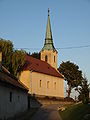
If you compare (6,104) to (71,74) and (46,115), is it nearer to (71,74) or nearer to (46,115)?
(46,115)

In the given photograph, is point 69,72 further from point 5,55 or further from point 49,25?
point 5,55

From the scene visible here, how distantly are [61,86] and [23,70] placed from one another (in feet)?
50.2

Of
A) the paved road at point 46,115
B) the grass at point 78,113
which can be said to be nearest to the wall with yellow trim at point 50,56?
the paved road at point 46,115

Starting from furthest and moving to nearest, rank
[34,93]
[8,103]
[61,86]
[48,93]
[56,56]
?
[56,56], [61,86], [48,93], [34,93], [8,103]

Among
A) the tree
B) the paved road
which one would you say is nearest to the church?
the tree

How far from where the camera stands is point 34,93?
52.2 m

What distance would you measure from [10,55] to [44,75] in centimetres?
1815

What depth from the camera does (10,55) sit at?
40.2m

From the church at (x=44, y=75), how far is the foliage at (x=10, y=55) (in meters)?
9.79

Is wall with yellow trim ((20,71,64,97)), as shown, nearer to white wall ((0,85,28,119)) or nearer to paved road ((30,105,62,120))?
paved road ((30,105,62,120))

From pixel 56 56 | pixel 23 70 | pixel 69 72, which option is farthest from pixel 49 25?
pixel 23 70

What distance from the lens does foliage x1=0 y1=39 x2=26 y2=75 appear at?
127ft

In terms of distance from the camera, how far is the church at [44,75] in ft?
172

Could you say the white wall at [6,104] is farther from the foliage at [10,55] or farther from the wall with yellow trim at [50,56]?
the wall with yellow trim at [50,56]
